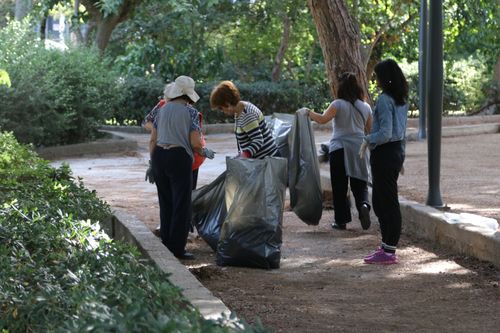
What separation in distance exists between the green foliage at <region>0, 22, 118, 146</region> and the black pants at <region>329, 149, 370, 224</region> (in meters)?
10.8

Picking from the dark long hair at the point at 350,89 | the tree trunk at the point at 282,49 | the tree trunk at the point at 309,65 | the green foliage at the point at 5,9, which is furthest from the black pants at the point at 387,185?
the green foliage at the point at 5,9

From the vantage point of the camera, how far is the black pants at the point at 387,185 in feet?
28.4

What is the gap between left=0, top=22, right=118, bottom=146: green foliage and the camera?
A: 67.4ft

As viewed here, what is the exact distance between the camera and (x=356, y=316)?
688 cm

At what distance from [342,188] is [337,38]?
3.24 meters

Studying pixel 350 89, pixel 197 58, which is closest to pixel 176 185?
pixel 350 89

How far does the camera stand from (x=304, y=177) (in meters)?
10.1

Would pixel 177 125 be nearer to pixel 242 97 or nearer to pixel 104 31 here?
pixel 104 31

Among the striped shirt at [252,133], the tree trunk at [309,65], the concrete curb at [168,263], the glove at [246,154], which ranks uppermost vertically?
the tree trunk at [309,65]

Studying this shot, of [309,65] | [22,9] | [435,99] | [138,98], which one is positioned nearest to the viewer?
[435,99]

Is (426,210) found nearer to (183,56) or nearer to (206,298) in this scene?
(206,298)

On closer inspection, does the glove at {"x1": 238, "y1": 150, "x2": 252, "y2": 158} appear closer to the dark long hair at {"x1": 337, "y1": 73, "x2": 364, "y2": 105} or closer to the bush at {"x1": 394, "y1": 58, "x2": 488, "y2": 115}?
the dark long hair at {"x1": 337, "y1": 73, "x2": 364, "y2": 105}

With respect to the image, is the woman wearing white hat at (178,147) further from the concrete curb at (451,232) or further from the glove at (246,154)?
the concrete curb at (451,232)

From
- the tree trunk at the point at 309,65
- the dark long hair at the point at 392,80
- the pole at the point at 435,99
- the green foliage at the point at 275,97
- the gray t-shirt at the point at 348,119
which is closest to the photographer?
the dark long hair at the point at 392,80
